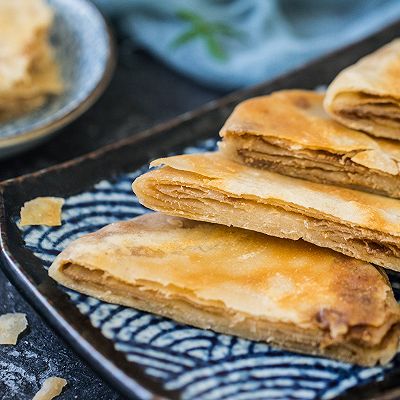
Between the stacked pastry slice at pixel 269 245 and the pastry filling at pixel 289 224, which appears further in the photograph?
the pastry filling at pixel 289 224

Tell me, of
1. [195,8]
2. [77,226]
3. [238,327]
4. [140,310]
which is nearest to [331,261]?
[238,327]

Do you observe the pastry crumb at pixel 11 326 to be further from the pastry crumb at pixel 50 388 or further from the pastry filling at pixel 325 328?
the pastry filling at pixel 325 328

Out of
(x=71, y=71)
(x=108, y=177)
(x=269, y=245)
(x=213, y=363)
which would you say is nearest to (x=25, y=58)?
(x=71, y=71)

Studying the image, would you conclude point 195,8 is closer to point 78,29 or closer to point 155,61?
point 155,61

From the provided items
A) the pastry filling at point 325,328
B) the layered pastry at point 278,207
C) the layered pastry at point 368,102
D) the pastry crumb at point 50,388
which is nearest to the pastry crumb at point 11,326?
the pastry crumb at point 50,388

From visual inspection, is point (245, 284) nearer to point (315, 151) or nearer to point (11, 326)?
point (315, 151)
